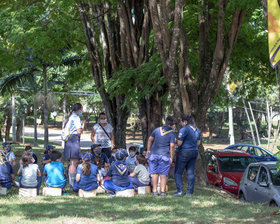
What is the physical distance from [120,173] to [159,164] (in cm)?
87

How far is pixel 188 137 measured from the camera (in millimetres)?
10352

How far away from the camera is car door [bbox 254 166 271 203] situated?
10.6m

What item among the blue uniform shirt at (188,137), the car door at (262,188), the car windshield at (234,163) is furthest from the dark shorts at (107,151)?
the car door at (262,188)

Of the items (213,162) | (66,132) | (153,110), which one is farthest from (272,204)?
(153,110)

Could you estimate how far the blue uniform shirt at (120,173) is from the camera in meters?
10.5

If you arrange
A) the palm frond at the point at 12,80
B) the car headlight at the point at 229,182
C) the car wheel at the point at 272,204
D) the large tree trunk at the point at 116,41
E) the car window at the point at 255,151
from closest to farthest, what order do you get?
the car wheel at the point at 272,204, the car headlight at the point at 229,182, the large tree trunk at the point at 116,41, the car window at the point at 255,151, the palm frond at the point at 12,80

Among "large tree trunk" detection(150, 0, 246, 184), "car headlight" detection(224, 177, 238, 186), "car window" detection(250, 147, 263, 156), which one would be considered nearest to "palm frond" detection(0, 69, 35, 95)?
"car window" detection(250, 147, 263, 156)

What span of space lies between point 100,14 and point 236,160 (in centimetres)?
731

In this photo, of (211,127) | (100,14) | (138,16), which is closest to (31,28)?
(100,14)

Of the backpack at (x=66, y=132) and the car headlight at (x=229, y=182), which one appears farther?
the car headlight at (x=229, y=182)

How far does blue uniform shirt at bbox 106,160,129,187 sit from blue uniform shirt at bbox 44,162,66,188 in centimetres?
112

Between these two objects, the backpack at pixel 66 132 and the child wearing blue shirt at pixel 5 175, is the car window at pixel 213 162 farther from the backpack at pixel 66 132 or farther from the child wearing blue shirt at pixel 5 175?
the child wearing blue shirt at pixel 5 175

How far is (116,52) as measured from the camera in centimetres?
1806

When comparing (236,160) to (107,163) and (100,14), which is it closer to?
(107,163)
